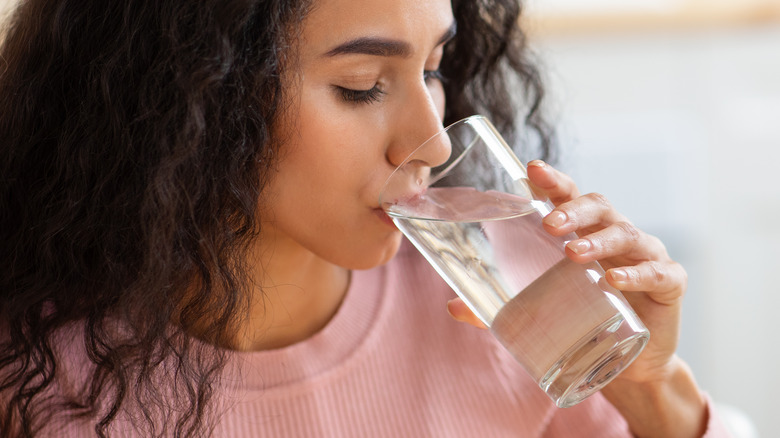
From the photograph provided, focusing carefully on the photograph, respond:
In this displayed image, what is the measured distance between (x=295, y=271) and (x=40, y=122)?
34cm

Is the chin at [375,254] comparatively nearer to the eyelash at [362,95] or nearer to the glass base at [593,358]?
the eyelash at [362,95]

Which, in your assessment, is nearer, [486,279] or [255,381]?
[486,279]

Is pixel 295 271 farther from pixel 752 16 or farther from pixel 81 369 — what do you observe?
pixel 752 16

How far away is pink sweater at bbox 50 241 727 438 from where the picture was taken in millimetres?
1030

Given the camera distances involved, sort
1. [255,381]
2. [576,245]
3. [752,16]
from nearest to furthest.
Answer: [576,245] < [255,381] < [752,16]

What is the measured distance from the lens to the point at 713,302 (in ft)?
7.43

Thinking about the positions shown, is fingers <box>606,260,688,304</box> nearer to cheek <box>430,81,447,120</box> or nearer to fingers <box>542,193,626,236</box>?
fingers <box>542,193,626,236</box>

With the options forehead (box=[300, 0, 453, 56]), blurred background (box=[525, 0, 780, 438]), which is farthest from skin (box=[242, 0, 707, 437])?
blurred background (box=[525, 0, 780, 438])

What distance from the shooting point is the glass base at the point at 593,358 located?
2.49 ft

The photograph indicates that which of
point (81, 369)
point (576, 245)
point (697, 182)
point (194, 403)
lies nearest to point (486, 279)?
point (576, 245)

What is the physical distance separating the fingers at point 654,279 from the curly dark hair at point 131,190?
37 cm

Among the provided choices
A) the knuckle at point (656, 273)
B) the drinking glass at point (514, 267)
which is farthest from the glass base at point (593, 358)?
the knuckle at point (656, 273)

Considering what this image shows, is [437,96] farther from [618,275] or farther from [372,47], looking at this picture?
[618,275]

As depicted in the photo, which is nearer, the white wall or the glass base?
the glass base
